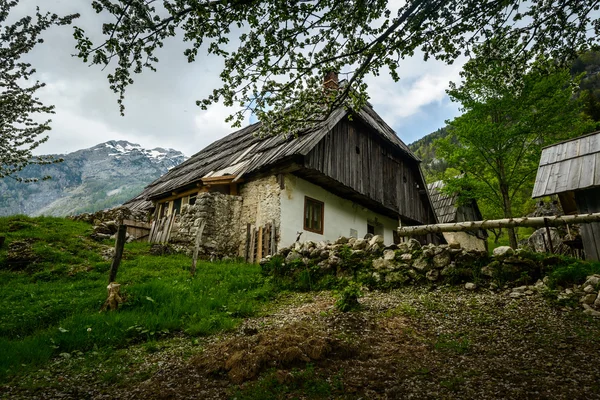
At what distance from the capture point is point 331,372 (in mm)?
3803

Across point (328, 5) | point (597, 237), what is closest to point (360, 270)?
point (328, 5)

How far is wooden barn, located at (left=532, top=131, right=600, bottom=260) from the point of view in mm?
9734

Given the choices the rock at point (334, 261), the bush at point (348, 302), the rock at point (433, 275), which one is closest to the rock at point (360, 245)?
the rock at point (334, 261)

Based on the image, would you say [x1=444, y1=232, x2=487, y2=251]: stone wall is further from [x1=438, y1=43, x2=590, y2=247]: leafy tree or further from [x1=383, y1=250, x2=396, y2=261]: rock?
[x1=383, y1=250, x2=396, y2=261]: rock

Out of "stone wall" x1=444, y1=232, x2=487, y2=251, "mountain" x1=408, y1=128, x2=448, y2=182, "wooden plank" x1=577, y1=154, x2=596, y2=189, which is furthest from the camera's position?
"mountain" x1=408, y1=128, x2=448, y2=182

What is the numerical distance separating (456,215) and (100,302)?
20662mm

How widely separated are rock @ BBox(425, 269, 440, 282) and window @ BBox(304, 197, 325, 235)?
6690mm

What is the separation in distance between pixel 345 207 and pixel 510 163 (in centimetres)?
996

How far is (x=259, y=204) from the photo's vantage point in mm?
13547

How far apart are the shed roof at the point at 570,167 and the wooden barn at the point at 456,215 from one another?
9377 millimetres

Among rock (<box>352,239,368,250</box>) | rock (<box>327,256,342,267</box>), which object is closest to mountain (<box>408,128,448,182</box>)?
rock (<box>352,239,368,250</box>)

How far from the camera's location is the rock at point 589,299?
5277mm

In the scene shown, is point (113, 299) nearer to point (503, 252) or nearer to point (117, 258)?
point (117, 258)

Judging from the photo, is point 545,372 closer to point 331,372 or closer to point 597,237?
point 331,372
